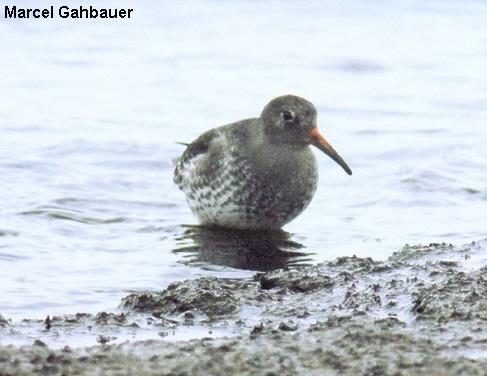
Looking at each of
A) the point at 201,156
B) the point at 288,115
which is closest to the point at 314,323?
the point at 288,115

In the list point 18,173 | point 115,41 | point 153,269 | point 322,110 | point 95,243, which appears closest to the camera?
point 153,269

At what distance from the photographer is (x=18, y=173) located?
11.8 m

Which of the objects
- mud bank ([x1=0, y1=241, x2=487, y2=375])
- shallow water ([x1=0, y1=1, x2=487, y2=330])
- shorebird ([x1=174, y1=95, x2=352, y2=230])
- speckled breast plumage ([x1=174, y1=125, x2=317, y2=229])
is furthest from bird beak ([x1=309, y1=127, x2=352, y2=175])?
mud bank ([x1=0, y1=241, x2=487, y2=375])

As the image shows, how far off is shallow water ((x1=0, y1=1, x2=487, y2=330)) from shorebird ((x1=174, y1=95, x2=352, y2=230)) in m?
0.27

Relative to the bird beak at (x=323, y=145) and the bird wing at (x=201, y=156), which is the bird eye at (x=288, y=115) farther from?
the bird wing at (x=201, y=156)

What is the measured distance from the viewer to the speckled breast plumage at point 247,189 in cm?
1046

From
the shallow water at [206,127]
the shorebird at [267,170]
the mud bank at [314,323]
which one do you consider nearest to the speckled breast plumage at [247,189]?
the shorebird at [267,170]

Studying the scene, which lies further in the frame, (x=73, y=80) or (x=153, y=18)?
(x=153, y=18)

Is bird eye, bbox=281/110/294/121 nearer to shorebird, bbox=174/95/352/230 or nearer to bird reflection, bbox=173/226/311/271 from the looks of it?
shorebird, bbox=174/95/352/230

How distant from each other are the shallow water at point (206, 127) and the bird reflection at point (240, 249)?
3 centimetres

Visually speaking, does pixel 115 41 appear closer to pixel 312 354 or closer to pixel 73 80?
pixel 73 80

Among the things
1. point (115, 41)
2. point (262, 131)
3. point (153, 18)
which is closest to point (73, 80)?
point (115, 41)

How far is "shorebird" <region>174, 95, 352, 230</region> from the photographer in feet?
34.3

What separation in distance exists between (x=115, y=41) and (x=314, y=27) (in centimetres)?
283
